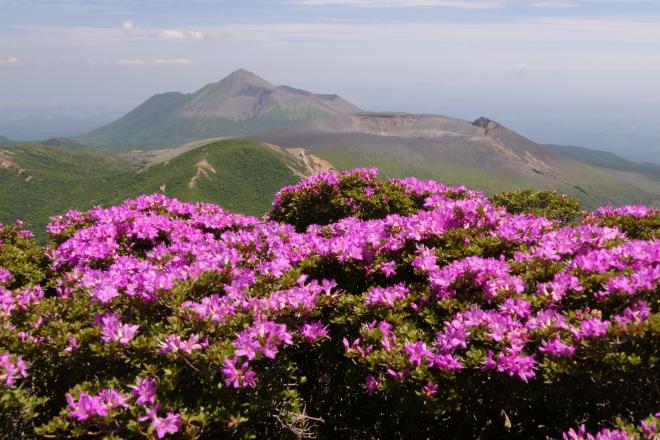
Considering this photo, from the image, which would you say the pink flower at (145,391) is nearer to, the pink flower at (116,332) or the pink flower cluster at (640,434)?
the pink flower at (116,332)

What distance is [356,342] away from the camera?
5.45 meters

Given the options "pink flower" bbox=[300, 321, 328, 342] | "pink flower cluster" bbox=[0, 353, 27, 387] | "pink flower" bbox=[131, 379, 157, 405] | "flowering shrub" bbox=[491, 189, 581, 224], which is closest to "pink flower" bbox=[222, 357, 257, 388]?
"pink flower" bbox=[131, 379, 157, 405]

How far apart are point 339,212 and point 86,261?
658 centimetres

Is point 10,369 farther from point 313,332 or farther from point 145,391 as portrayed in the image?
point 313,332

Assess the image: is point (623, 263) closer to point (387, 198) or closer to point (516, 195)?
point (387, 198)

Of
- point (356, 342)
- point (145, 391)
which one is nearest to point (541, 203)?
point (356, 342)

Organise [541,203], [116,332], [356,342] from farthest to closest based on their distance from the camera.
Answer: [541,203] < [356,342] < [116,332]

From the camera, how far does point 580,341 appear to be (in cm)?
473

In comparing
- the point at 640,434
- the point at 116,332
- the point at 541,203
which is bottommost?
the point at 640,434

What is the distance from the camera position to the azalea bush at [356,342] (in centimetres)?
461

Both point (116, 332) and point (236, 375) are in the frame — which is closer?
point (236, 375)

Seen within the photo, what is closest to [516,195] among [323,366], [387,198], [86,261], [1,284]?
[387,198]

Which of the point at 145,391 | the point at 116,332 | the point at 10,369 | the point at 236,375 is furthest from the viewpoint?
the point at 116,332

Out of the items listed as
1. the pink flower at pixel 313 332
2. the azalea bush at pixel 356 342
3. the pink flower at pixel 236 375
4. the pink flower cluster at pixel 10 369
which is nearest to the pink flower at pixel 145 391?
the azalea bush at pixel 356 342
